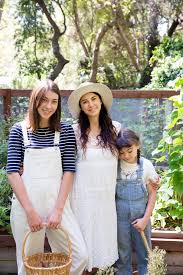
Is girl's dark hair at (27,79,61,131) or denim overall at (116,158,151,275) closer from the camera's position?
girl's dark hair at (27,79,61,131)

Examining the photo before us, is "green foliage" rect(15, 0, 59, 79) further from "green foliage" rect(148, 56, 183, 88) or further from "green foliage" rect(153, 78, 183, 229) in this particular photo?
"green foliage" rect(153, 78, 183, 229)

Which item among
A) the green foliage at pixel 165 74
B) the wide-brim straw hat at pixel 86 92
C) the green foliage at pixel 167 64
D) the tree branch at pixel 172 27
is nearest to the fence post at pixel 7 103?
the wide-brim straw hat at pixel 86 92

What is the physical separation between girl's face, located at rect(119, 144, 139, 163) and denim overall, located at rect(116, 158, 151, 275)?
0.32ft

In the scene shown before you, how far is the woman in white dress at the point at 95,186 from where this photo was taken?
3629 millimetres

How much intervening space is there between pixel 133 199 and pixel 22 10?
14.2 meters

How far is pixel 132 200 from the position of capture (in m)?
3.78

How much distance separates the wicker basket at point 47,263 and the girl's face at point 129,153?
730mm

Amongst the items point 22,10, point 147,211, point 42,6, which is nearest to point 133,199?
point 147,211

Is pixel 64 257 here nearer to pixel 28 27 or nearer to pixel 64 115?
pixel 64 115

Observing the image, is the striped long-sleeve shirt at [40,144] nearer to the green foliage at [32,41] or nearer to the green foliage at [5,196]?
the green foliage at [5,196]

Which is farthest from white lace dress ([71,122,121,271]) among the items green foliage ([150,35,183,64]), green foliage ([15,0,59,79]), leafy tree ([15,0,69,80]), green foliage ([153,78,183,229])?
green foliage ([15,0,59,79])

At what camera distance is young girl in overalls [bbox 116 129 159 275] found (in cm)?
375

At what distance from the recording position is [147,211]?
3.75 m

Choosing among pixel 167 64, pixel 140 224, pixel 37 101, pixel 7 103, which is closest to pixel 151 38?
pixel 167 64
